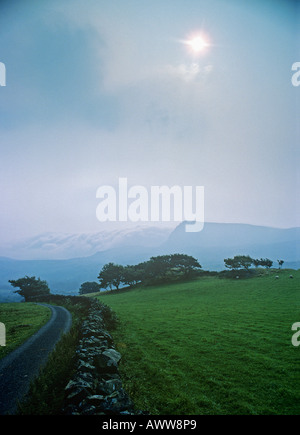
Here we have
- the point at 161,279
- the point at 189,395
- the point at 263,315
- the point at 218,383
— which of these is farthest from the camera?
the point at 161,279

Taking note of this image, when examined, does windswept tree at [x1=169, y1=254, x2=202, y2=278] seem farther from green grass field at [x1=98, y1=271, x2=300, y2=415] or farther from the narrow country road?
the narrow country road

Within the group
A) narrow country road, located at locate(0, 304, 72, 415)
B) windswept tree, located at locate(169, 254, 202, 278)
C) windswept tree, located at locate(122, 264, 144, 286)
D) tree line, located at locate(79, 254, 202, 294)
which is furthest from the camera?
windswept tree, located at locate(122, 264, 144, 286)

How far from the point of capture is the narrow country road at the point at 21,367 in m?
9.83

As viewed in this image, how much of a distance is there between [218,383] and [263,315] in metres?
19.4

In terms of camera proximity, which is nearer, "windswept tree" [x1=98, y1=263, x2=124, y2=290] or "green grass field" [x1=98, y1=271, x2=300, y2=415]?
"green grass field" [x1=98, y1=271, x2=300, y2=415]

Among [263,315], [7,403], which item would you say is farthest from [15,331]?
[263,315]

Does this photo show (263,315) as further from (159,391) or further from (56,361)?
(56,361)

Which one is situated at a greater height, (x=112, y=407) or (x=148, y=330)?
(x=112, y=407)

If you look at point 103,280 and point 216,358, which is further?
point 103,280

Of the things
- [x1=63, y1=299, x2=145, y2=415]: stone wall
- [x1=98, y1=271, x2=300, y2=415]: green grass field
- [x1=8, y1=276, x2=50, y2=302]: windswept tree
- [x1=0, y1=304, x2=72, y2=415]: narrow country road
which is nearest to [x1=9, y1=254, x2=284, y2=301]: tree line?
[x1=8, y1=276, x2=50, y2=302]: windswept tree

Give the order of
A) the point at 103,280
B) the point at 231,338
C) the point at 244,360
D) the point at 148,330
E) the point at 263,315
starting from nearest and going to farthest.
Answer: the point at 244,360 < the point at 231,338 < the point at 148,330 < the point at 263,315 < the point at 103,280

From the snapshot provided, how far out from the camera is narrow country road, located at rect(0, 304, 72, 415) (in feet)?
32.2

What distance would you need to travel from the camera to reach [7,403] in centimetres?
942

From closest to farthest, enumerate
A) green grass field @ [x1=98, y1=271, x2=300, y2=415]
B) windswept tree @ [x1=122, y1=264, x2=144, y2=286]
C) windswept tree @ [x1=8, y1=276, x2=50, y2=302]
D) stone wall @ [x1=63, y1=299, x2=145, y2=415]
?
stone wall @ [x1=63, y1=299, x2=145, y2=415] < green grass field @ [x1=98, y1=271, x2=300, y2=415] < windswept tree @ [x1=122, y1=264, x2=144, y2=286] < windswept tree @ [x1=8, y1=276, x2=50, y2=302]
